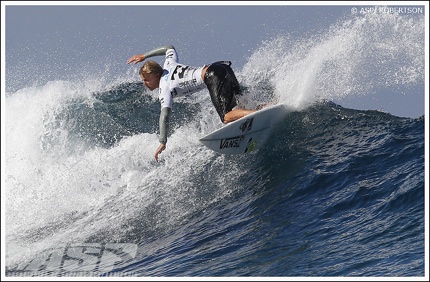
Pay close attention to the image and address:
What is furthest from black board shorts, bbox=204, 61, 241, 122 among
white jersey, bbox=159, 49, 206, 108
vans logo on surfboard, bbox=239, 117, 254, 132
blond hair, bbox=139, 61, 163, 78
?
blond hair, bbox=139, 61, 163, 78

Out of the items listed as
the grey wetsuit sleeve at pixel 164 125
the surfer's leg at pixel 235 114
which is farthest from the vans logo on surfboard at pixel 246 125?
the grey wetsuit sleeve at pixel 164 125

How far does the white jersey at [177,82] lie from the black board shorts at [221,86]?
0.55 ft

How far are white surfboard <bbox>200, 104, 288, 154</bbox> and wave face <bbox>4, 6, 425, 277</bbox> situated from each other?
0.20 meters

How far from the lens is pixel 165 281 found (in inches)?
208

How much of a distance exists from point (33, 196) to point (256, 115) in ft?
15.9

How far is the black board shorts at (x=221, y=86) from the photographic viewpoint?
8.39 m

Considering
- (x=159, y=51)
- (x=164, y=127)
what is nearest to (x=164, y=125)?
(x=164, y=127)

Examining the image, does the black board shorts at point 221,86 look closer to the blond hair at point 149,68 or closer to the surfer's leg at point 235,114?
the surfer's leg at point 235,114

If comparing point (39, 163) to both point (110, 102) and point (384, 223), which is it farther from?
point (384, 223)

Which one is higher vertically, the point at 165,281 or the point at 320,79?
the point at 320,79

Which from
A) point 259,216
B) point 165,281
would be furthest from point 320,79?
point 165,281

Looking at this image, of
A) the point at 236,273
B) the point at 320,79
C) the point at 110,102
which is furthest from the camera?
the point at 110,102

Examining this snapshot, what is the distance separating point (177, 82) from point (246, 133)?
1359mm

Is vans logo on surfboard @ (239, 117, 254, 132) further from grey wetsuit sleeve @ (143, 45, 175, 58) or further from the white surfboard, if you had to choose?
grey wetsuit sleeve @ (143, 45, 175, 58)
